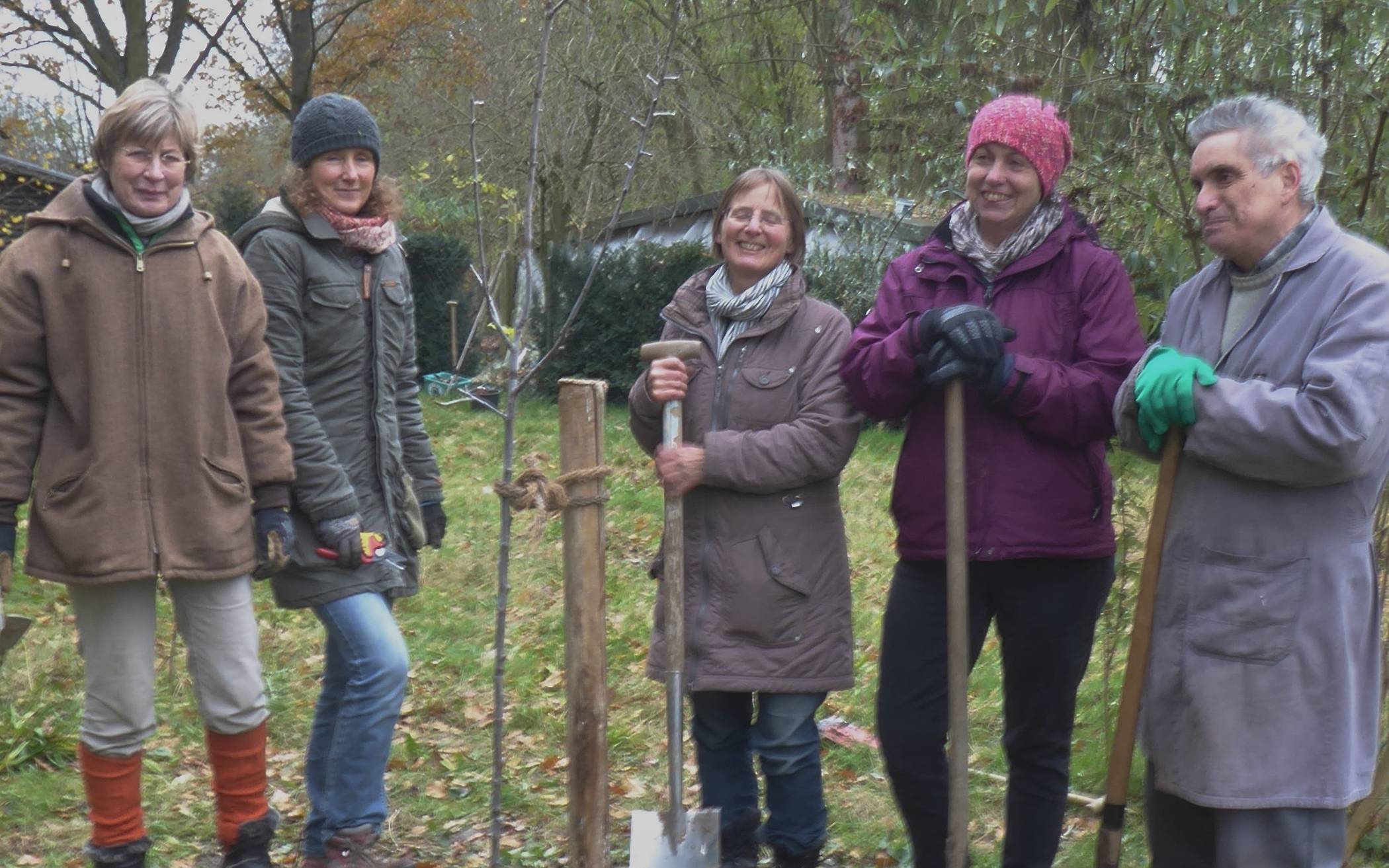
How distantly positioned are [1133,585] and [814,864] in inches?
63.3

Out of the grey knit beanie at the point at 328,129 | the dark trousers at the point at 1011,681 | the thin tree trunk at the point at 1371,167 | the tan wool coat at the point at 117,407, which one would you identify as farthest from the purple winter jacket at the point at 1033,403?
the tan wool coat at the point at 117,407

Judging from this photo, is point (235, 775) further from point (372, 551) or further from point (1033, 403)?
point (1033, 403)

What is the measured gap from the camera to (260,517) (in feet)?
11.4

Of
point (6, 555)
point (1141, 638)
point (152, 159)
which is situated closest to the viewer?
point (1141, 638)

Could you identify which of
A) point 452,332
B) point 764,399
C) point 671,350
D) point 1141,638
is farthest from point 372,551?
point 452,332

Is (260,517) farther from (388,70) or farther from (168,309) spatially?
(388,70)

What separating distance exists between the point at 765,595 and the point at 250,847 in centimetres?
148

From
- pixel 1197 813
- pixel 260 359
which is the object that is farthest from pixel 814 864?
pixel 260 359

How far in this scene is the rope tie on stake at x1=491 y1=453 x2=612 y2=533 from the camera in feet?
10.3

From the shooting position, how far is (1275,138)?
109 inches

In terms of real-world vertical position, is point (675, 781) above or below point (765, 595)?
below

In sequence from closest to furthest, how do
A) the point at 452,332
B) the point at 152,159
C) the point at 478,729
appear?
the point at 152,159 → the point at 478,729 → the point at 452,332

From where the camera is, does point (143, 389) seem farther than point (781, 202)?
No

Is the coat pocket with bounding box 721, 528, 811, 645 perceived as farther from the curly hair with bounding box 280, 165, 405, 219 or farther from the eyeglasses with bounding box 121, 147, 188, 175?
the eyeglasses with bounding box 121, 147, 188, 175
